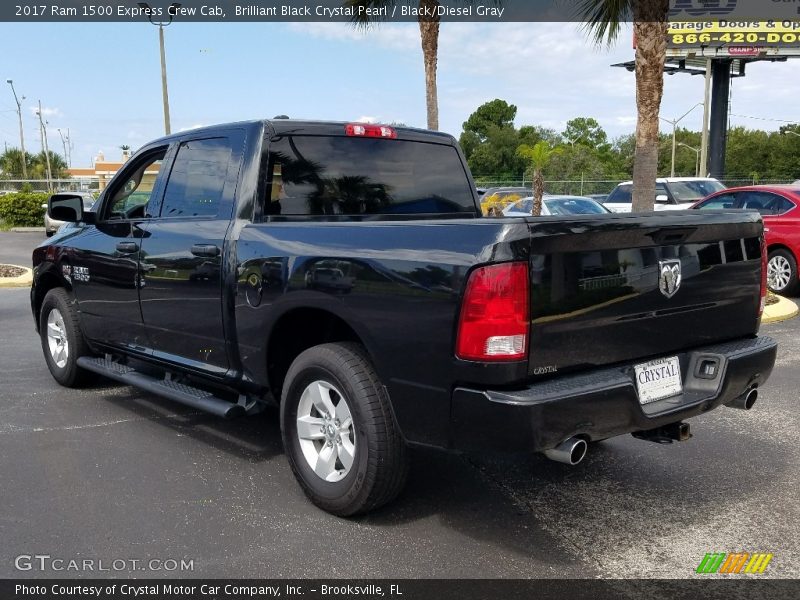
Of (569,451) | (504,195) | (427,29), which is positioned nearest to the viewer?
(569,451)

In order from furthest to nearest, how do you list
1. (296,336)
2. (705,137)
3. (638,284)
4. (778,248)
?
(705,137)
(778,248)
(296,336)
(638,284)

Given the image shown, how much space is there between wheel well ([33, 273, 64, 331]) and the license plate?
466cm

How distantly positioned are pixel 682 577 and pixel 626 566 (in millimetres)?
228

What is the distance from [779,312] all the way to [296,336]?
307 inches

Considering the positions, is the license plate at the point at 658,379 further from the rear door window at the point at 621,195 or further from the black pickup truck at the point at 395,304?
the rear door window at the point at 621,195

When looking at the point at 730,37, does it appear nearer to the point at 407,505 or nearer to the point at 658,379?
the point at 658,379

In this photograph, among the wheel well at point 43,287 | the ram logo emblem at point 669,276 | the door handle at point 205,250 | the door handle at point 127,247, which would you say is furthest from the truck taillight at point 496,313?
the wheel well at point 43,287

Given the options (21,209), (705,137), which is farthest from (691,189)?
(21,209)

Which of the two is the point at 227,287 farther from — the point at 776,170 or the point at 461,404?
the point at 776,170

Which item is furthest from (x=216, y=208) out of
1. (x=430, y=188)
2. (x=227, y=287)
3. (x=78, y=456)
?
(x=78, y=456)

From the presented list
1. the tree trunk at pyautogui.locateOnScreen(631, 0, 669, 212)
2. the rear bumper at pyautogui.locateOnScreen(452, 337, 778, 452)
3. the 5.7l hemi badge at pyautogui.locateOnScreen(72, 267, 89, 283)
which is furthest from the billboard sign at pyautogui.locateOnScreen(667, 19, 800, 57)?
the rear bumper at pyautogui.locateOnScreen(452, 337, 778, 452)

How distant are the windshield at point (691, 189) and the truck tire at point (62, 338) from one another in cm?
1522

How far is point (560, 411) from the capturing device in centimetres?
310

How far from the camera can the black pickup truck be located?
3.12 m
